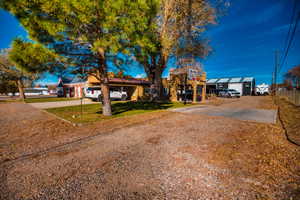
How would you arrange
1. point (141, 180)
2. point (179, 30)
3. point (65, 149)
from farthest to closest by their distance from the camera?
point (179, 30), point (65, 149), point (141, 180)

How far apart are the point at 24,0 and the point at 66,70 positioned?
280cm

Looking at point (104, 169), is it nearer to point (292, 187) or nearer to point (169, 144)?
point (169, 144)

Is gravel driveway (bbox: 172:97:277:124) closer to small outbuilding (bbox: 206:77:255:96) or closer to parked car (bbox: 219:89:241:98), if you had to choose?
parked car (bbox: 219:89:241:98)

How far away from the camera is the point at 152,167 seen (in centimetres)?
267

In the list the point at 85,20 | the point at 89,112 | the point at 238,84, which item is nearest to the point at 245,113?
the point at 85,20

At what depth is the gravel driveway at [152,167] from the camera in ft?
6.59

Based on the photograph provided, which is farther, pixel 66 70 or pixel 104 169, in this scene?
pixel 66 70

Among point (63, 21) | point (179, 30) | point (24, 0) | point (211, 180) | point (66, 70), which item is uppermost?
point (179, 30)

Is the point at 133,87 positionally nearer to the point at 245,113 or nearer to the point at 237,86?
the point at 245,113

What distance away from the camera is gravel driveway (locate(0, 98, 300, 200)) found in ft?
6.59

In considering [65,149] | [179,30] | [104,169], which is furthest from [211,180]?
[179,30]

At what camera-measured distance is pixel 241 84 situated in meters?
40.4

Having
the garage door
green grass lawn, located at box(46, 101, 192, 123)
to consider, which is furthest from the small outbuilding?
green grass lawn, located at box(46, 101, 192, 123)

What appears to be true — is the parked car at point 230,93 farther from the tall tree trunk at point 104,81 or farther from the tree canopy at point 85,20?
the tall tree trunk at point 104,81
